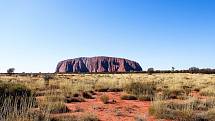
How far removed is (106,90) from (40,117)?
14.4 meters

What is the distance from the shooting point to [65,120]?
10.6 meters

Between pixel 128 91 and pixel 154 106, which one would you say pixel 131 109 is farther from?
pixel 128 91

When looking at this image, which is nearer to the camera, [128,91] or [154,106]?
[154,106]

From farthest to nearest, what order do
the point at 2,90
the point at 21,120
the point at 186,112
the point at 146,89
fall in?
the point at 146,89, the point at 2,90, the point at 186,112, the point at 21,120

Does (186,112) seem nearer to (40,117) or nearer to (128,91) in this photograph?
(40,117)

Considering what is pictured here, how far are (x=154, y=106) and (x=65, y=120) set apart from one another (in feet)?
11.9

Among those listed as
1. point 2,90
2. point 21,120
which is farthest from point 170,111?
point 2,90

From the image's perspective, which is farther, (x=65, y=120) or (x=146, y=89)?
(x=146, y=89)

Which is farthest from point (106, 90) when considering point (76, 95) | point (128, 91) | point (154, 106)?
point (154, 106)

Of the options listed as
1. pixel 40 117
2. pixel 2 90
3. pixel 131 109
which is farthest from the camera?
pixel 2 90

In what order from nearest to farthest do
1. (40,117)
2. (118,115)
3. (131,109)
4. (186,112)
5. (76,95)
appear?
(40,117)
(186,112)
(118,115)
(131,109)
(76,95)

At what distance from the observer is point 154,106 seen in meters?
12.9

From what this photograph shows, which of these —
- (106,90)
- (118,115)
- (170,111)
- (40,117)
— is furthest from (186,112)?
(106,90)

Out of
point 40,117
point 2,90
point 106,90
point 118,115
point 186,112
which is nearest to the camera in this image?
point 40,117
